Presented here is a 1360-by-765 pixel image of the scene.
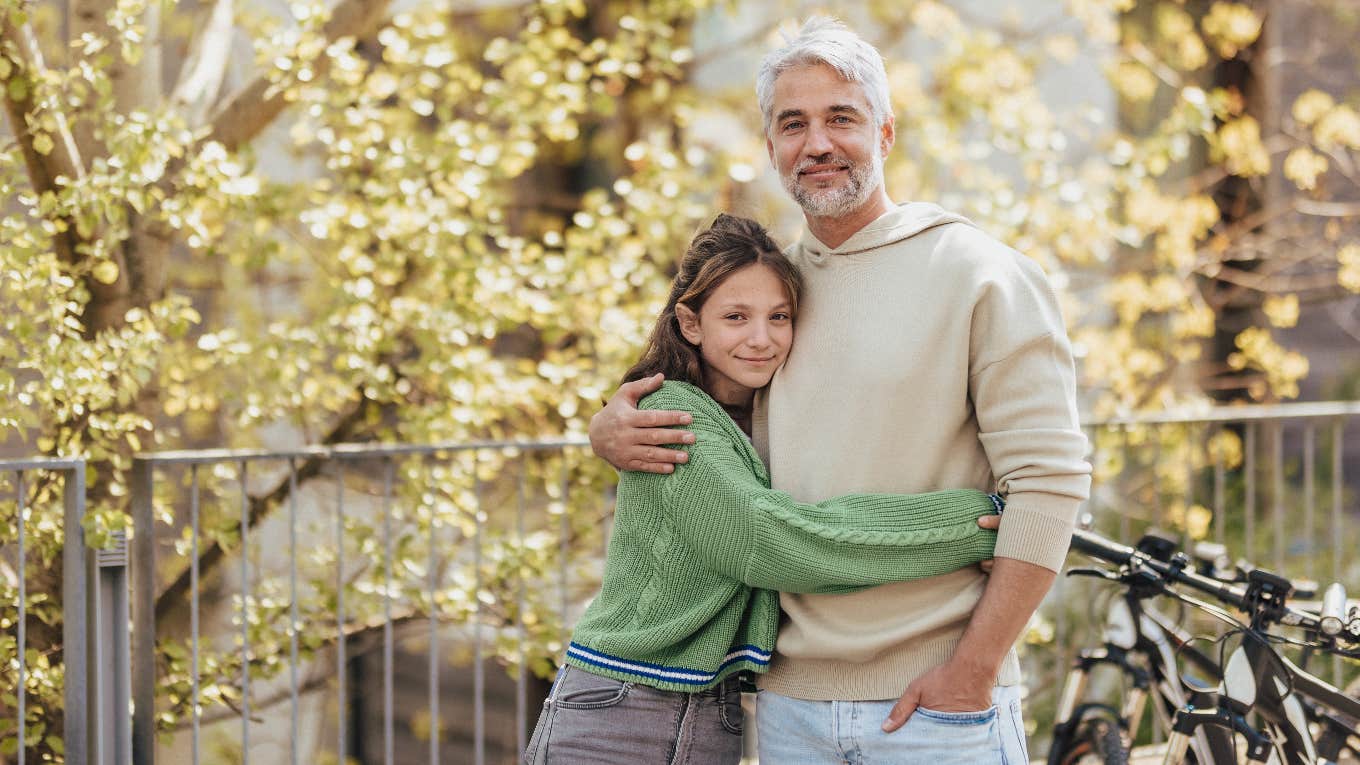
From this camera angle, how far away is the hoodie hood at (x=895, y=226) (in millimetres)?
2320

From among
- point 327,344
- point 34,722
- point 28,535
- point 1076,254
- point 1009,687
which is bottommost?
point 34,722

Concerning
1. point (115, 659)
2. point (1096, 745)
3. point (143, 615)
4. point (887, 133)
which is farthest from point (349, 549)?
point (887, 133)

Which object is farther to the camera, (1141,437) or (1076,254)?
(1076,254)

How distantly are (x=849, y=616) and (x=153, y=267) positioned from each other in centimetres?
296

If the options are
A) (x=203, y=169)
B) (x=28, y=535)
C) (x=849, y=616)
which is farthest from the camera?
(x=203, y=169)

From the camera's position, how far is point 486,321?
4.98 meters

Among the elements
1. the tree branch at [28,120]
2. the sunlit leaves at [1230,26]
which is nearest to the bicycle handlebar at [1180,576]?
the tree branch at [28,120]

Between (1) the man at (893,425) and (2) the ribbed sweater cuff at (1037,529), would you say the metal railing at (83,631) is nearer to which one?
(1) the man at (893,425)

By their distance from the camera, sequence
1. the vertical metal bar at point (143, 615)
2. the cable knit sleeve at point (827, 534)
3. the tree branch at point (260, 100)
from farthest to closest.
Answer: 1. the tree branch at point (260, 100)
2. the vertical metal bar at point (143, 615)
3. the cable knit sleeve at point (827, 534)

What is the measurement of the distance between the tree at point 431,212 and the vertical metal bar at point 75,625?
0.38ft

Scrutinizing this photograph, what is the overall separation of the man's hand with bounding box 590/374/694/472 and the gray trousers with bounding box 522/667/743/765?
1.23 ft

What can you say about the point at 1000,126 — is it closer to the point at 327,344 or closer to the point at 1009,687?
the point at 327,344

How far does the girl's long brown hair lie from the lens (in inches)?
92.8

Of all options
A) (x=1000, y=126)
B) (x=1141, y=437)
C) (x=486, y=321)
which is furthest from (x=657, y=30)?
(x=1141, y=437)
